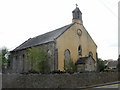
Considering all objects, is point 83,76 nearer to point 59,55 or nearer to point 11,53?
point 59,55

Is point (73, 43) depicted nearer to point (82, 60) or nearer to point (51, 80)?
point (82, 60)

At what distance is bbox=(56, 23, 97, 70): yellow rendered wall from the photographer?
1335 inches

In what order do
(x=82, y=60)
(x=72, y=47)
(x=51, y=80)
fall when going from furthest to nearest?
1. (x=72, y=47)
2. (x=82, y=60)
3. (x=51, y=80)

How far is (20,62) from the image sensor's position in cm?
4472

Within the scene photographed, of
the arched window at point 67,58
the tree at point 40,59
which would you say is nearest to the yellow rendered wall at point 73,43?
the arched window at point 67,58

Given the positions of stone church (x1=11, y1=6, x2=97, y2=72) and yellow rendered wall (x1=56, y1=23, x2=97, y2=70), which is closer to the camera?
stone church (x1=11, y1=6, x2=97, y2=72)

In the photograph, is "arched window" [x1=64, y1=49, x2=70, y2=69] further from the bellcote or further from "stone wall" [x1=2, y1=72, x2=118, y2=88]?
"stone wall" [x1=2, y1=72, x2=118, y2=88]

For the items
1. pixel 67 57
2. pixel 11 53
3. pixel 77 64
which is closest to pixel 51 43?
pixel 67 57

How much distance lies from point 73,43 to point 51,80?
20.2m

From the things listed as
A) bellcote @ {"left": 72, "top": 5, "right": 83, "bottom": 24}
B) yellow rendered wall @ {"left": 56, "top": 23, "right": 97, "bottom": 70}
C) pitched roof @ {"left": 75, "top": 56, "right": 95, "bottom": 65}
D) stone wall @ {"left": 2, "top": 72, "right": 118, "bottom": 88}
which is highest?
bellcote @ {"left": 72, "top": 5, "right": 83, "bottom": 24}

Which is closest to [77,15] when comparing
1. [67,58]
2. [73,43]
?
[73,43]

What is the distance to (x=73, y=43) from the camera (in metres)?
36.7

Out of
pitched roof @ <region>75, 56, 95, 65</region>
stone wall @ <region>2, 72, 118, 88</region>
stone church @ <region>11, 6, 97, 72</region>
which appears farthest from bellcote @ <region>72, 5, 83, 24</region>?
stone wall @ <region>2, 72, 118, 88</region>

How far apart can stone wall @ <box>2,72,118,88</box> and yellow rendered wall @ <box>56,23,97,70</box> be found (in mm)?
11783
